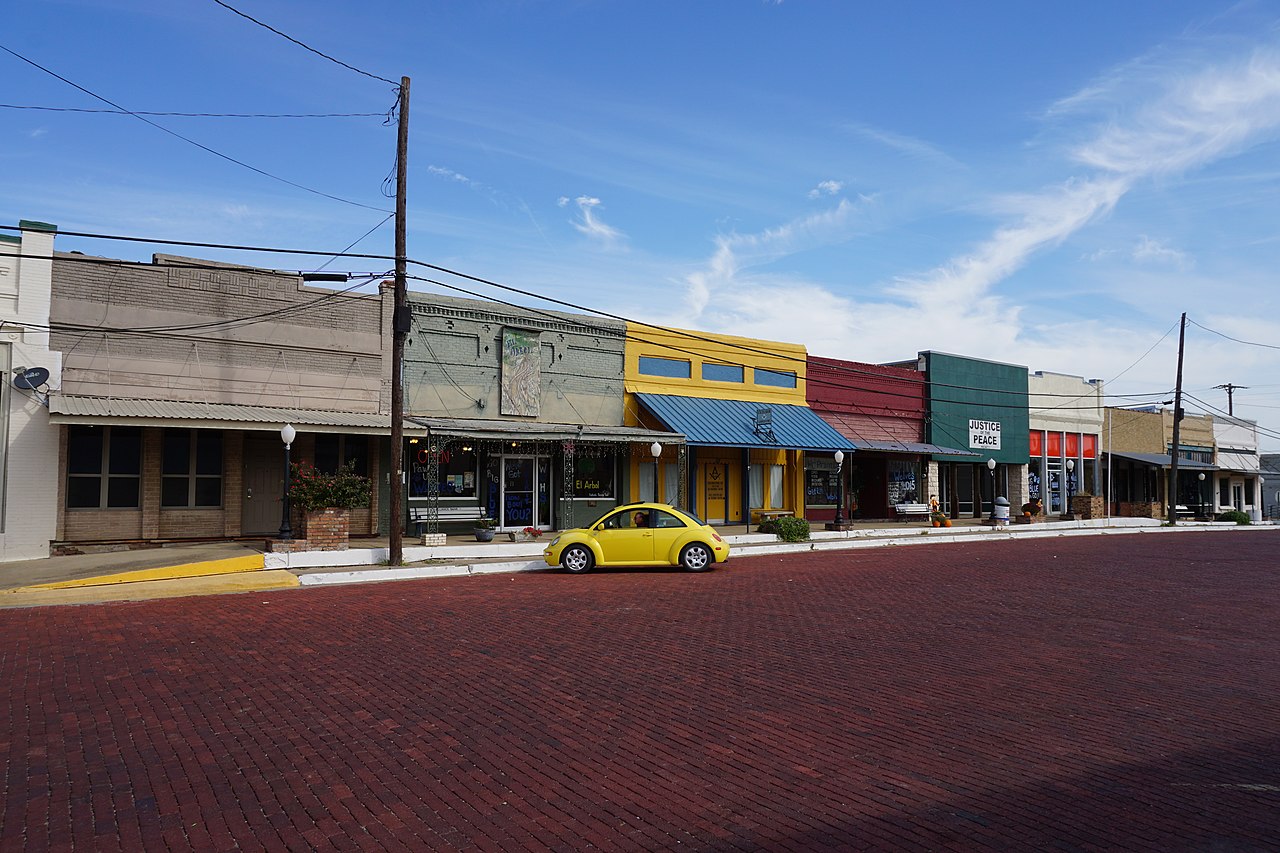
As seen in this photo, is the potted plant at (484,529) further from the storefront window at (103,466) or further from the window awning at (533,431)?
the storefront window at (103,466)

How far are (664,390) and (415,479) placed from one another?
355 inches

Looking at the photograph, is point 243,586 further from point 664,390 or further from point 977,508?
point 977,508

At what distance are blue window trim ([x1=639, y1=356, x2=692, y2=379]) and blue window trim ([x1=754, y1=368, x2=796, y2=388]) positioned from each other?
3.20m

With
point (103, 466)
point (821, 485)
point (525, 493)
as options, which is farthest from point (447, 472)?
point (821, 485)

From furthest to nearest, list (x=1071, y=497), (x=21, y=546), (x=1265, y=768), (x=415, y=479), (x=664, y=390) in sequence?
(x=1071, y=497) → (x=664, y=390) → (x=415, y=479) → (x=21, y=546) → (x=1265, y=768)

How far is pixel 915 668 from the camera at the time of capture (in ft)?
30.6

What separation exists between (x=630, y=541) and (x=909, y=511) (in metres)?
20.4

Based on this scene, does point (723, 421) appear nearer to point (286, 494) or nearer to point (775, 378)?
point (775, 378)

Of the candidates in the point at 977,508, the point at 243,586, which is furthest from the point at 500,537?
the point at 977,508

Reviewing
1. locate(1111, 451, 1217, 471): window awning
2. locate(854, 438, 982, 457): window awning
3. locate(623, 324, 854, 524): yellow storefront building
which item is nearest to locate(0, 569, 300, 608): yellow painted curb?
locate(623, 324, 854, 524): yellow storefront building

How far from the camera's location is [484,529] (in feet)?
74.7

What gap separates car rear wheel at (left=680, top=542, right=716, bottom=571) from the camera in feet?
62.0

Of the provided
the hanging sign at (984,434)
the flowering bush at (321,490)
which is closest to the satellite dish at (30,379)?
the flowering bush at (321,490)

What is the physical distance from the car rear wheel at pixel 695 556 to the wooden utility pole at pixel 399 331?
590 centimetres
